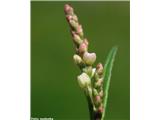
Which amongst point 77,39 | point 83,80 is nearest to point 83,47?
point 77,39

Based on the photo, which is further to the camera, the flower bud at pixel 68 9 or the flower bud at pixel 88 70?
the flower bud at pixel 68 9

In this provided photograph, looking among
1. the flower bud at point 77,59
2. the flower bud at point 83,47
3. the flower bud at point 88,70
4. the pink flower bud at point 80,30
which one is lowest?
the flower bud at point 88,70

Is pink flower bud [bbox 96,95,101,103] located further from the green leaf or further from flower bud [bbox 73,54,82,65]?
flower bud [bbox 73,54,82,65]

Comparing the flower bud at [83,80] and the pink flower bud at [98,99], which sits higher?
the flower bud at [83,80]

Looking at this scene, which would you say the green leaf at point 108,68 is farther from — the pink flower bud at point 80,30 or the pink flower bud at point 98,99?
the pink flower bud at point 80,30

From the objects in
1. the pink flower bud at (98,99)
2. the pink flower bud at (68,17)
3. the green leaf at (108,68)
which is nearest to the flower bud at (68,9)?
the pink flower bud at (68,17)

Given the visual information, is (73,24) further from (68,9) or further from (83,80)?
(83,80)
